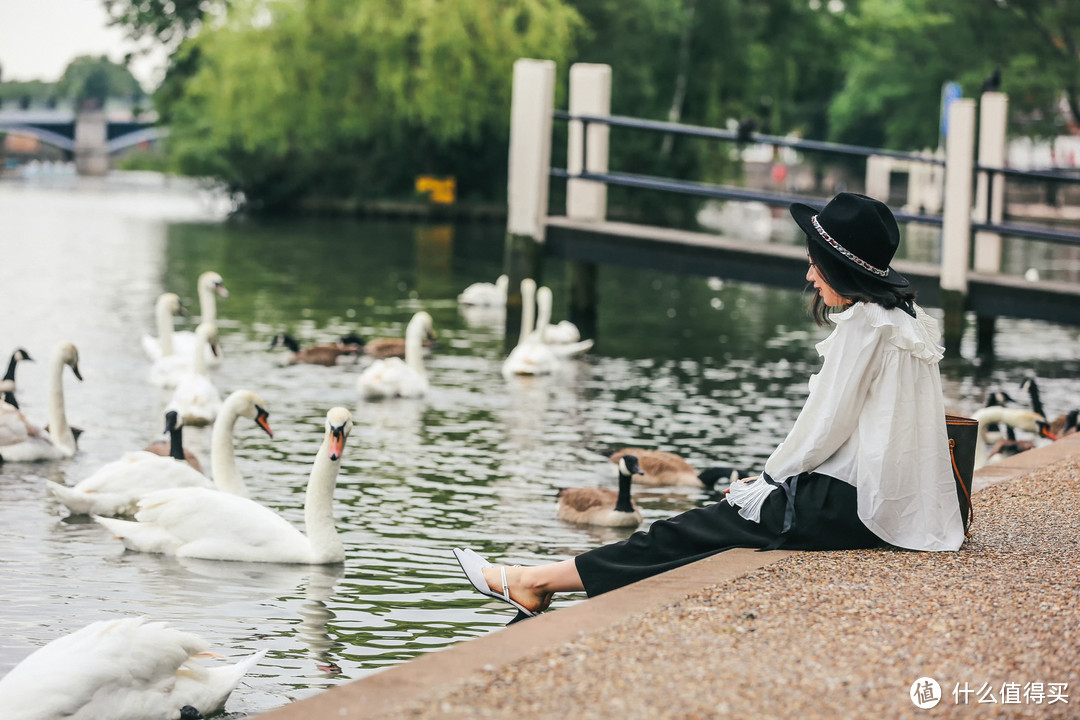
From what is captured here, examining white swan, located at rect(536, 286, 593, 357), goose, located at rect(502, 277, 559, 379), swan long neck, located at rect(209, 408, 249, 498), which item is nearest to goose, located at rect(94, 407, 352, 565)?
swan long neck, located at rect(209, 408, 249, 498)

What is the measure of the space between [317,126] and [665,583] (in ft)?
131

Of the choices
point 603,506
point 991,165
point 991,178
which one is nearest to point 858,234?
point 603,506

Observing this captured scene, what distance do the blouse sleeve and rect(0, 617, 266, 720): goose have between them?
229 cm

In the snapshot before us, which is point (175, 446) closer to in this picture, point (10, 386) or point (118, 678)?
point (10, 386)

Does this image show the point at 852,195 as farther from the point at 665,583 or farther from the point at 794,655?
the point at 794,655

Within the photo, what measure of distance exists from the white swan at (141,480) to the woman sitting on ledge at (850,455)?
3.80 metres

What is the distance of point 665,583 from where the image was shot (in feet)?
17.9

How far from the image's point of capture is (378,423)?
42.0 ft

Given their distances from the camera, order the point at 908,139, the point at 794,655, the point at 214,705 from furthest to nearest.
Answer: the point at 908,139, the point at 214,705, the point at 794,655

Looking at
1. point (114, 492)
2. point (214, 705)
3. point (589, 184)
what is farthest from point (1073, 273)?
point (214, 705)

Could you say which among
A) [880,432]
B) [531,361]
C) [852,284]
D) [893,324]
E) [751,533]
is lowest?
[531,361]

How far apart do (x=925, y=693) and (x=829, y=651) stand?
400 millimetres

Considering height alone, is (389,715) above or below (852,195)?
below

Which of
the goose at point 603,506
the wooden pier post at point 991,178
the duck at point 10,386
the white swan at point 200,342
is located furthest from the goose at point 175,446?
the wooden pier post at point 991,178
